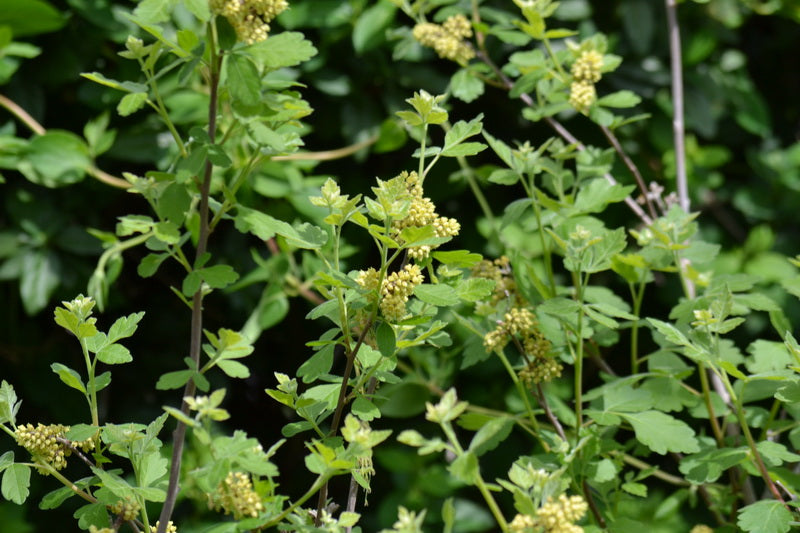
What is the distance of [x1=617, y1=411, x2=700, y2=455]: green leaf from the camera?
0.99 metres

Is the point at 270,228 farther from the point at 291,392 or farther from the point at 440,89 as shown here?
the point at 440,89

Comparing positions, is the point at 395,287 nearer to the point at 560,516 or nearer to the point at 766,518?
the point at 560,516

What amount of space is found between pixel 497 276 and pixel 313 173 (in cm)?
92

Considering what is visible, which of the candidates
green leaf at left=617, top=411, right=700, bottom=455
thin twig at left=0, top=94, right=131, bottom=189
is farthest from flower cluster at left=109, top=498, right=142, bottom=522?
thin twig at left=0, top=94, right=131, bottom=189

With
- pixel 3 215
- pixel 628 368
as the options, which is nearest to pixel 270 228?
pixel 3 215

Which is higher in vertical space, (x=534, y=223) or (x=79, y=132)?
(x=534, y=223)

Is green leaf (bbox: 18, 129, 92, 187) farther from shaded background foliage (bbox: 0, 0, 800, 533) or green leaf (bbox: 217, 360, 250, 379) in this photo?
green leaf (bbox: 217, 360, 250, 379)

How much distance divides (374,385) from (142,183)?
0.31 meters

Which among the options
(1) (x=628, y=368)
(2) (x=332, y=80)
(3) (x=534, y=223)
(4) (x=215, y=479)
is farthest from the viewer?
(1) (x=628, y=368)

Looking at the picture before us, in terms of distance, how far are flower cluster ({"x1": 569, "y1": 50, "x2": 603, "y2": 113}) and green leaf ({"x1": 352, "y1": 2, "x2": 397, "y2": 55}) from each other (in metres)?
0.54

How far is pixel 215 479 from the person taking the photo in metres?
0.66

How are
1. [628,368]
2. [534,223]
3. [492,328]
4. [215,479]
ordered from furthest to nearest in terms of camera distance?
[628,368]
[534,223]
[492,328]
[215,479]

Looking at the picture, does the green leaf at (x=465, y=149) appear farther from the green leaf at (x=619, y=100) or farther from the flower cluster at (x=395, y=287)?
the green leaf at (x=619, y=100)

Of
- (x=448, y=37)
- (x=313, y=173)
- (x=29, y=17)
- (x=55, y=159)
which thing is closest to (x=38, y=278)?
(x=55, y=159)
